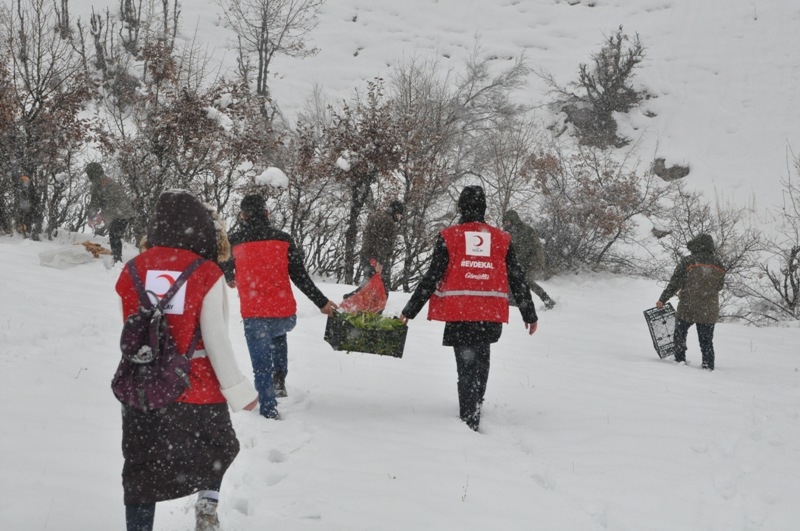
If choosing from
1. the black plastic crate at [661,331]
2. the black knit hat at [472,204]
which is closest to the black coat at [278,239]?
the black knit hat at [472,204]

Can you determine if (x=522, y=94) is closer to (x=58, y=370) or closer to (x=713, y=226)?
(x=713, y=226)

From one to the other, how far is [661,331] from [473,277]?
4929mm

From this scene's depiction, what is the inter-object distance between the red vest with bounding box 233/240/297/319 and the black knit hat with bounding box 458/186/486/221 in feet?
4.76

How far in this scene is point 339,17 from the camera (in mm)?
37969

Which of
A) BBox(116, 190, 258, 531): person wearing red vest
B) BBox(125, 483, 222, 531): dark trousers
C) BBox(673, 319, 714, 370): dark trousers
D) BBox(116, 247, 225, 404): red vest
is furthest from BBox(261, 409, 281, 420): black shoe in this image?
BBox(673, 319, 714, 370): dark trousers

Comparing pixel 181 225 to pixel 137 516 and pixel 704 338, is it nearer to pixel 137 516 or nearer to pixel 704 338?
pixel 137 516

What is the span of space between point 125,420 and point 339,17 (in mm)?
38930

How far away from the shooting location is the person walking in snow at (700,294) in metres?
7.89

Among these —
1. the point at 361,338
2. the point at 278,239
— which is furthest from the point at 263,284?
the point at 361,338

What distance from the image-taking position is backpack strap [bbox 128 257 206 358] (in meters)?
2.58

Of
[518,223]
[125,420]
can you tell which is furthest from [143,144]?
[125,420]

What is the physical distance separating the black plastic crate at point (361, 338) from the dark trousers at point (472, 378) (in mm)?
488

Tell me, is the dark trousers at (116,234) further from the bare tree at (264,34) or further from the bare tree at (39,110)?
the bare tree at (264,34)

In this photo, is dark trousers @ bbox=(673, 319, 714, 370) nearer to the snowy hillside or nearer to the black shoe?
the black shoe
